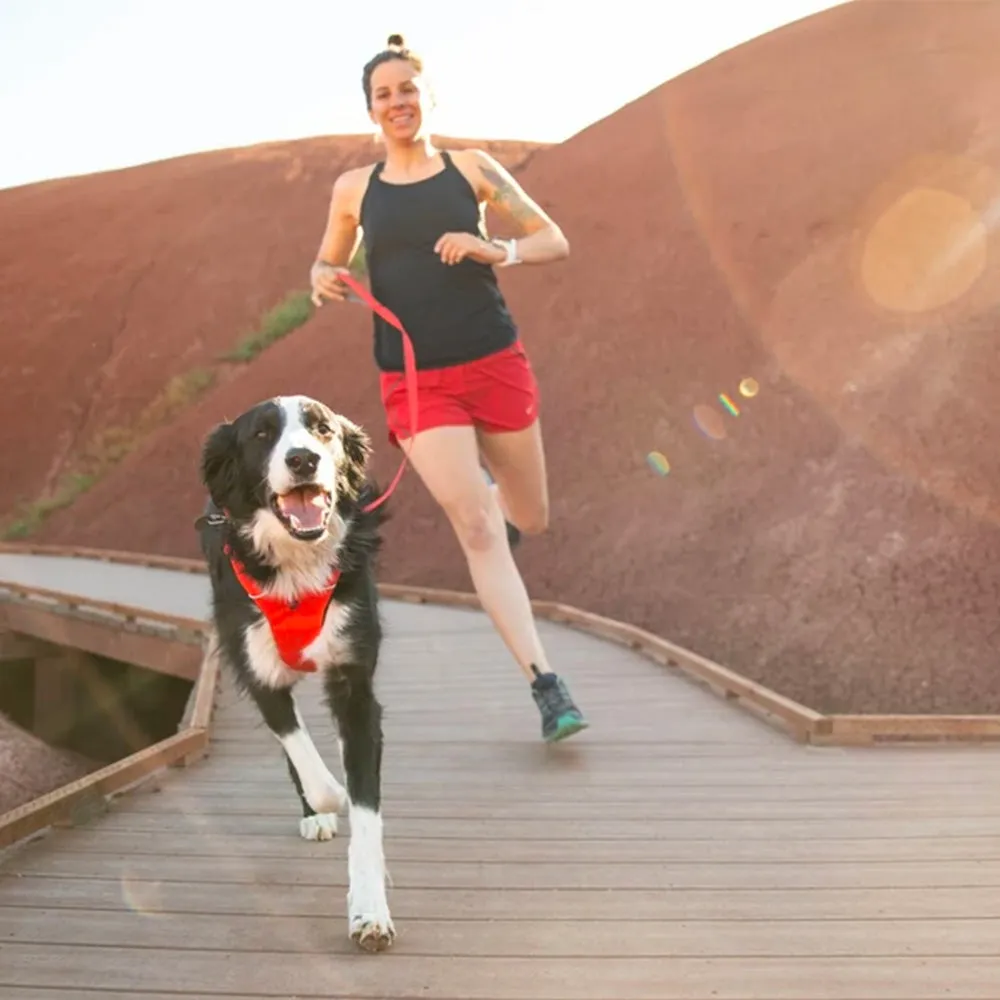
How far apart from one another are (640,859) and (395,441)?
1.88m

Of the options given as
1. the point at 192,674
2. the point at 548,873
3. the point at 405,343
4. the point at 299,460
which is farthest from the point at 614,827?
the point at 192,674

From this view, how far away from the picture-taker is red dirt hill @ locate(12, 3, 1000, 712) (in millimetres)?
9562

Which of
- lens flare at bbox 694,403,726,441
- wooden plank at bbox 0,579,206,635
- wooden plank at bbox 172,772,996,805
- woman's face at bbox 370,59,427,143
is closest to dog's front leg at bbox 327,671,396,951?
wooden plank at bbox 172,772,996,805

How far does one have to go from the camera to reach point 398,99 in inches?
150

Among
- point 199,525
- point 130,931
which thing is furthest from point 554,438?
point 130,931

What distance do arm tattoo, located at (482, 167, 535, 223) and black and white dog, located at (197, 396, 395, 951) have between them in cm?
120

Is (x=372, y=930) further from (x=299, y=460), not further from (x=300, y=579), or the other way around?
(x=299, y=460)

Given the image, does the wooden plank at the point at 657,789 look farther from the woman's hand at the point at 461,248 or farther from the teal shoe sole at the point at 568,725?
the woman's hand at the point at 461,248

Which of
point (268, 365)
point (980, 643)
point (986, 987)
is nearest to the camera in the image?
point (986, 987)

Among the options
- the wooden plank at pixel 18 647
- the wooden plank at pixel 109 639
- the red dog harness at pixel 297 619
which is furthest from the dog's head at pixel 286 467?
the wooden plank at pixel 18 647

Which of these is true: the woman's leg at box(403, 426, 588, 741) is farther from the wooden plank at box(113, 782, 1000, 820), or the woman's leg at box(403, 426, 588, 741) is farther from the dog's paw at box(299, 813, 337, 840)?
the dog's paw at box(299, 813, 337, 840)

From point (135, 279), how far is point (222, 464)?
36351mm

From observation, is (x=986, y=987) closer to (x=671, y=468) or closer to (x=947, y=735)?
(x=947, y=735)

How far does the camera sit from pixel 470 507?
3.96 metres
